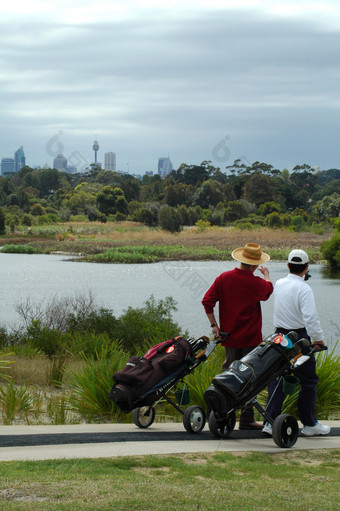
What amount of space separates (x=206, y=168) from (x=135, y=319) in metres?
113

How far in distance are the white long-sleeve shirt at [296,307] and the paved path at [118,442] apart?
103 cm

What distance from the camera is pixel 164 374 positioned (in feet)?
21.7

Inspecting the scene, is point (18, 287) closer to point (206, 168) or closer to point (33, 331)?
point (33, 331)

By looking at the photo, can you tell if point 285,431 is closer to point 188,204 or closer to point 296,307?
point 296,307

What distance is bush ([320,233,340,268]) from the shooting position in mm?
50531

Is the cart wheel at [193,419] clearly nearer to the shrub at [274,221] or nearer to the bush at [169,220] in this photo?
the shrub at [274,221]

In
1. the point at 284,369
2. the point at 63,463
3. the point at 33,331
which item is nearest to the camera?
the point at 63,463

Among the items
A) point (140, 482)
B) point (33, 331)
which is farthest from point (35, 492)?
point (33, 331)

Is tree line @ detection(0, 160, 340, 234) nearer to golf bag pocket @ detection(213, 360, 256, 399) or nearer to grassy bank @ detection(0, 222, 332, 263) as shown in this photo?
grassy bank @ detection(0, 222, 332, 263)

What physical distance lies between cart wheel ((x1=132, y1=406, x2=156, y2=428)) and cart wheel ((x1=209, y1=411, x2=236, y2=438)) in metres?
0.67

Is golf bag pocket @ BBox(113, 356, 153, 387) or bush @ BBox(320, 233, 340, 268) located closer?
golf bag pocket @ BBox(113, 356, 153, 387)

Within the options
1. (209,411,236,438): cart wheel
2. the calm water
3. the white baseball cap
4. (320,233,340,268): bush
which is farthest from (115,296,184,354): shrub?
(320,233,340,268): bush

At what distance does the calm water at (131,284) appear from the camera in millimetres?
26197

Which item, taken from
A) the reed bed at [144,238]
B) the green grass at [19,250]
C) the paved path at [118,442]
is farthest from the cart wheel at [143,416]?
the green grass at [19,250]
